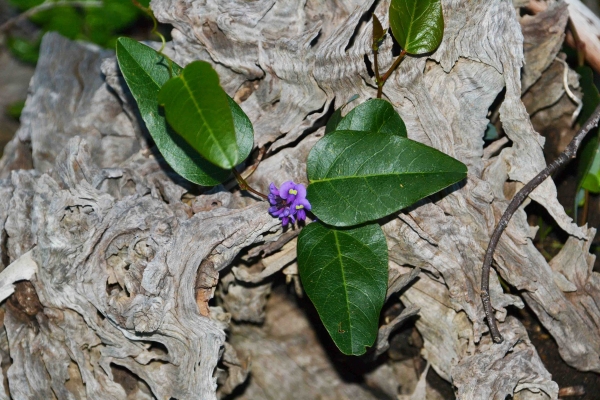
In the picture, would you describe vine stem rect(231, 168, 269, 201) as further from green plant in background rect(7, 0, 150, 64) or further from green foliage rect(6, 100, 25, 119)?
green foliage rect(6, 100, 25, 119)

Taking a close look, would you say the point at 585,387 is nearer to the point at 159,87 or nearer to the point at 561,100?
the point at 561,100

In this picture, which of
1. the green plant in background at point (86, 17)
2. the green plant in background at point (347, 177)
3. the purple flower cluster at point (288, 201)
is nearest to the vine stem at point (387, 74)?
the green plant in background at point (347, 177)

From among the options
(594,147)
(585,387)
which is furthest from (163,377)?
A: (594,147)

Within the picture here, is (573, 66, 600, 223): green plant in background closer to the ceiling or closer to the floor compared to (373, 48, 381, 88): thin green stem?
closer to the floor

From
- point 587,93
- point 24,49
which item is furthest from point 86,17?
point 587,93

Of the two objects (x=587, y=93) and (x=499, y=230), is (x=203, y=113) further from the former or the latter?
(x=587, y=93)

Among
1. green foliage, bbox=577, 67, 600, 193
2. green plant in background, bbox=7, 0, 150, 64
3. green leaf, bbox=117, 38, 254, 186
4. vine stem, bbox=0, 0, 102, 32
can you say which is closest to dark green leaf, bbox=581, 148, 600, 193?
green foliage, bbox=577, 67, 600, 193
